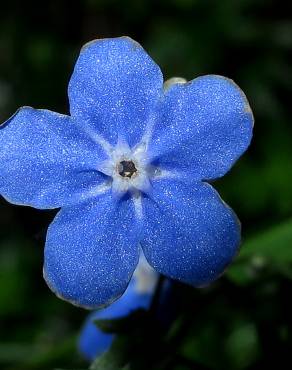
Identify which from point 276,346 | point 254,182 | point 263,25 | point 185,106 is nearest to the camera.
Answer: point 185,106

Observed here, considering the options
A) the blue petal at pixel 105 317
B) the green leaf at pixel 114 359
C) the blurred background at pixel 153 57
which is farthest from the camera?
the blurred background at pixel 153 57

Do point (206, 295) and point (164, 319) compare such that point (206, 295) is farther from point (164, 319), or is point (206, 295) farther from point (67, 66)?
point (67, 66)

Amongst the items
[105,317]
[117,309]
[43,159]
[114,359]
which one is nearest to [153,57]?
[117,309]

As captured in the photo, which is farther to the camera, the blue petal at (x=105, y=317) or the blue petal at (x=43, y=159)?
the blue petal at (x=105, y=317)

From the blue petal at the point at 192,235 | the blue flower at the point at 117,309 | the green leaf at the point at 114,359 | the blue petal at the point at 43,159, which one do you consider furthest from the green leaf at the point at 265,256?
the blue petal at the point at 43,159

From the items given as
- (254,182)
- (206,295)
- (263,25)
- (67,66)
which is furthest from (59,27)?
(206,295)

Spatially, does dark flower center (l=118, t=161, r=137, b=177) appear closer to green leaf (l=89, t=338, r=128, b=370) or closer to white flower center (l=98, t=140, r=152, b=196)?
white flower center (l=98, t=140, r=152, b=196)

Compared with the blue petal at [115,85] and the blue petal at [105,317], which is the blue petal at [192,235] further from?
the blue petal at [105,317]
